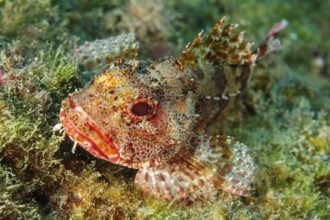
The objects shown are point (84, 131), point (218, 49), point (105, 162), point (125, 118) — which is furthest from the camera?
point (218, 49)

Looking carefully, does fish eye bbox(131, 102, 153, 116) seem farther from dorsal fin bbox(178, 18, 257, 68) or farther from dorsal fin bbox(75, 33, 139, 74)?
dorsal fin bbox(75, 33, 139, 74)

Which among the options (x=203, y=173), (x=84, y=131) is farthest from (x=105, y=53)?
(x=203, y=173)

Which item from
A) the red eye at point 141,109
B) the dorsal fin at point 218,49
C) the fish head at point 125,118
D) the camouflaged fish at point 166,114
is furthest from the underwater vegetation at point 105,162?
the dorsal fin at point 218,49

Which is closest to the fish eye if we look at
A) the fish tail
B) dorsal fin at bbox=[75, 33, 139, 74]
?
the fish tail

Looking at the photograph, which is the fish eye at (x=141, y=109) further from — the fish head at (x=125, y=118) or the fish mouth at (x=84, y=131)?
the fish mouth at (x=84, y=131)

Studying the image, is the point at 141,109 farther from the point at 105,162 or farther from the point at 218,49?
the point at 218,49

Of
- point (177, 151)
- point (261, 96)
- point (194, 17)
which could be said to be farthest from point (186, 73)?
point (194, 17)

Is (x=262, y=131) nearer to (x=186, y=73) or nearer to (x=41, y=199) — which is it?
(x=186, y=73)
